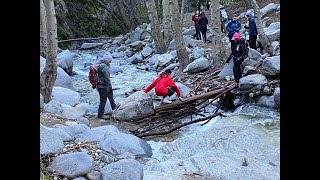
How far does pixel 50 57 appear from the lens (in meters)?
9.65

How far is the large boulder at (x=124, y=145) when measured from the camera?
6.50m

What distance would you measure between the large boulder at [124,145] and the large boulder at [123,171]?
130 cm

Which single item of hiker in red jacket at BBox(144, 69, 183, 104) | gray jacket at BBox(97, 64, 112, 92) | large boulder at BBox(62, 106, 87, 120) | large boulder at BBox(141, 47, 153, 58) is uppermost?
gray jacket at BBox(97, 64, 112, 92)

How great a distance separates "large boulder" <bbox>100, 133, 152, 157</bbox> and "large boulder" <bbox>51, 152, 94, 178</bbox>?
39.8 inches

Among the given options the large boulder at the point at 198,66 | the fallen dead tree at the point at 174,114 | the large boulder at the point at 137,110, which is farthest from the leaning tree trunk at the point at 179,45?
the large boulder at the point at 137,110

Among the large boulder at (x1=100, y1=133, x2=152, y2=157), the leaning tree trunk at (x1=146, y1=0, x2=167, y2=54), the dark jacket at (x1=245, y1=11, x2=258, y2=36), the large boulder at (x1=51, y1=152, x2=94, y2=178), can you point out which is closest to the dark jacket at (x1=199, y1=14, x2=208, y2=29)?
the leaning tree trunk at (x1=146, y1=0, x2=167, y2=54)

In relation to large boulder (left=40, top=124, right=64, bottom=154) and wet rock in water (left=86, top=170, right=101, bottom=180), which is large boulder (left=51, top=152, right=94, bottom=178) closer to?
wet rock in water (left=86, top=170, right=101, bottom=180)

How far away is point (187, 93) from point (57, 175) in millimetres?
6191

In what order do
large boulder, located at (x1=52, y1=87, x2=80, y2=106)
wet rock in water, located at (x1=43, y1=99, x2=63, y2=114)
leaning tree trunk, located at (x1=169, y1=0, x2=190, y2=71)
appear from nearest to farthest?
wet rock in water, located at (x1=43, y1=99, x2=63, y2=114) < large boulder, located at (x1=52, y1=87, x2=80, y2=106) < leaning tree trunk, located at (x1=169, y1=0, x2=190, y2=71)

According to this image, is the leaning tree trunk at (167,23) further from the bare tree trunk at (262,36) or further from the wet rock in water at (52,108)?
the wet rock in water at (52,108)

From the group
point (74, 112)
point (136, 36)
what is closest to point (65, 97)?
point (74, 112)

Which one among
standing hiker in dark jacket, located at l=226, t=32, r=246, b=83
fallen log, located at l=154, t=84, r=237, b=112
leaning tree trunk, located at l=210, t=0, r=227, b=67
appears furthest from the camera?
leaning tree trunk, located at l=210, t=0, r=227, b=67

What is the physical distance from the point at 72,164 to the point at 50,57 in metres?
4.99

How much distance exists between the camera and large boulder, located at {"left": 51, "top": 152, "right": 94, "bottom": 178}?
5.15 meters
